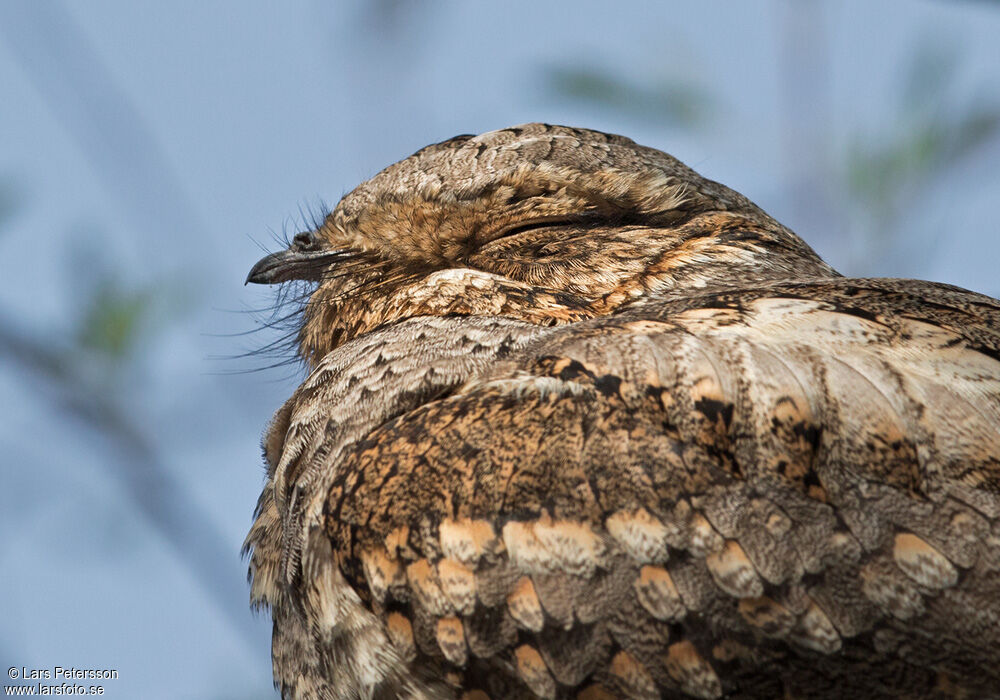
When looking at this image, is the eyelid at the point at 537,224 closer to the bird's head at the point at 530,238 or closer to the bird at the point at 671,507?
the bird's head at the point at 530,238

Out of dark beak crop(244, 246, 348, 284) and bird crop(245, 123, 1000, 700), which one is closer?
bird crop(245, 123, 1000, 700)

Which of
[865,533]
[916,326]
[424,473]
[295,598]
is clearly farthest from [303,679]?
[916,326]

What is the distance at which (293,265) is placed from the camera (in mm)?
3516

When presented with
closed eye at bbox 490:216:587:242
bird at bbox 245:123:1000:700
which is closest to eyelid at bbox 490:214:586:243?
closed eye at bbox 490:216:587:242

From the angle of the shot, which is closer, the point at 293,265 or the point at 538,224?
the point at 538,224

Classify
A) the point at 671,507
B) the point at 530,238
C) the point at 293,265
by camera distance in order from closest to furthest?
1. the point at 671,507
2. the point at 530,238
3. the point at 293,265

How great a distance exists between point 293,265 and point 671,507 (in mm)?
1717

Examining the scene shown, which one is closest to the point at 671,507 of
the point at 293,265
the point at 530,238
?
the point at 530,238

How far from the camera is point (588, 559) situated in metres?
2.23

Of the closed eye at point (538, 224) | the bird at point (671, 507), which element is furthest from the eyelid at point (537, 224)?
the bird at point (671, 507)

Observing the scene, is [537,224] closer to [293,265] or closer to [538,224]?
[538,224]

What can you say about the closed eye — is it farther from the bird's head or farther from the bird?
the bird

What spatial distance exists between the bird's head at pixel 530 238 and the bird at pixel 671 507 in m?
0.21

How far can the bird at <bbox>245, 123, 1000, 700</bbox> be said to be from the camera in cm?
215
